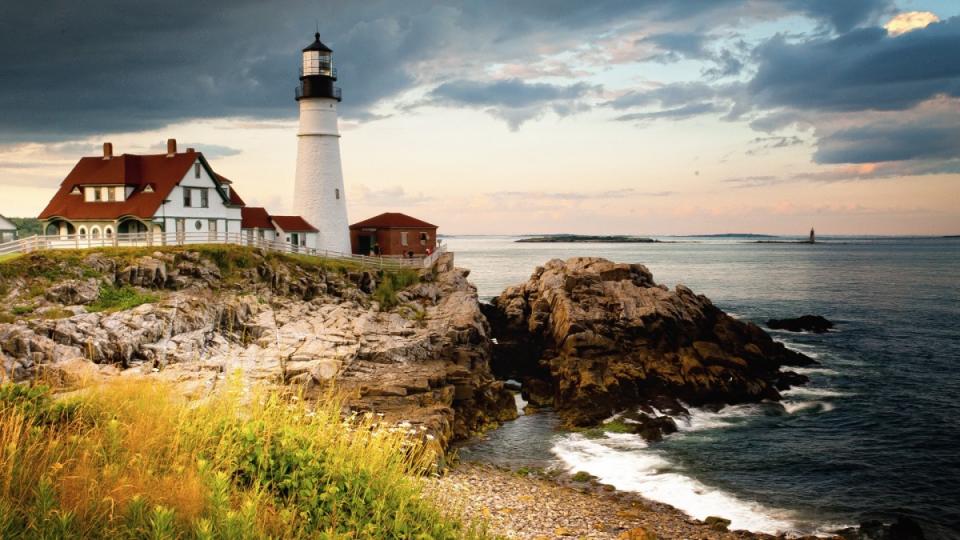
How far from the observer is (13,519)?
19.1 feet

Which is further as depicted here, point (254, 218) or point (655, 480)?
point (254, 218)

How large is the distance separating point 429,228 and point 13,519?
4555 cm

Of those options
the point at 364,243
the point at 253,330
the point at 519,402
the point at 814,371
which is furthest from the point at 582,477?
the point at 364,243

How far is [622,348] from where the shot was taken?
107ft

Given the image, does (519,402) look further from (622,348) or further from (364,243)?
(364,243)

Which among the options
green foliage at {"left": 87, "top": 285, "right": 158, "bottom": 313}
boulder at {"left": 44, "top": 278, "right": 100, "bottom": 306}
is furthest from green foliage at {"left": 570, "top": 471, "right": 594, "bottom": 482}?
boulder at {"left": 44, "top": 278, "right": 100, "bottom": 306}

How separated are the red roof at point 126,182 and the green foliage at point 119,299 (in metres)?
9.00

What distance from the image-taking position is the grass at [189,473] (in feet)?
20.1

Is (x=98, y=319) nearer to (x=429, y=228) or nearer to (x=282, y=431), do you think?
(x=282, y=431)

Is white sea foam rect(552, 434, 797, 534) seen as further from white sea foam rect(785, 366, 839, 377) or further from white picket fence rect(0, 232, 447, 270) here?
white picket fence rect(0, 232, 447, 270)

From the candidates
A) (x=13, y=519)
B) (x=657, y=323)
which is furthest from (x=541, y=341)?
(x=13, y=519)

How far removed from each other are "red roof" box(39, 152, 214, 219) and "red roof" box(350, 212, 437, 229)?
1347 centimetres

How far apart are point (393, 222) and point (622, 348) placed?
2280cm

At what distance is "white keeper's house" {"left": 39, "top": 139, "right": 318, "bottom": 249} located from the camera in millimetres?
38375
